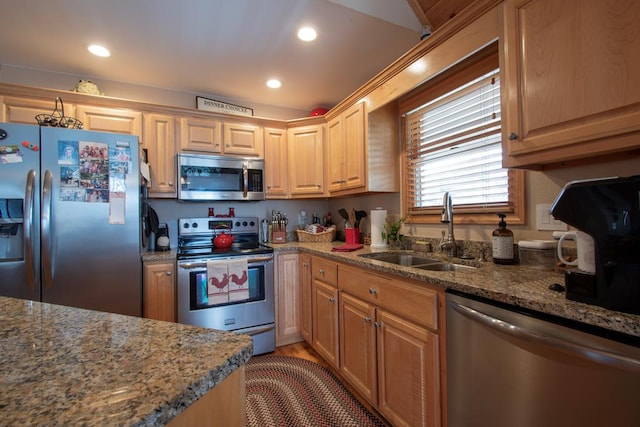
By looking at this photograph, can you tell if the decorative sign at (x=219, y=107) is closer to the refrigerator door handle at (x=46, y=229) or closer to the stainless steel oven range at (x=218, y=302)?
the stainless steel oven range at (x=218, y=302)

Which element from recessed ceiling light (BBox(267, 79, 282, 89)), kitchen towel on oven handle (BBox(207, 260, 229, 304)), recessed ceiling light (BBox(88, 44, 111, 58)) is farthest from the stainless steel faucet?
recessed ceiling light (BBox(88, 44, 111, 58))

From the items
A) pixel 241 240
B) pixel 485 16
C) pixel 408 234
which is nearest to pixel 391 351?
pixel 408 234

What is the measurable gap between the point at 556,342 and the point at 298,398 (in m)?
1.54

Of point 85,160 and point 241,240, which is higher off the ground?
point 85,160

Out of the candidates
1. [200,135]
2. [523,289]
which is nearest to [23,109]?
[200,135]

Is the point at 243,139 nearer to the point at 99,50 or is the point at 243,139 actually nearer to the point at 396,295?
the point at 99,50

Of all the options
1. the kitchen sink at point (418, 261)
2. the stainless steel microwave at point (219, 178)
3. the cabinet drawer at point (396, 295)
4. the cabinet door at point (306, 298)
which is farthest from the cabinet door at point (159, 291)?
the kitchen sink at point (418, 261)

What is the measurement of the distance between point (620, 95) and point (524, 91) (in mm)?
308

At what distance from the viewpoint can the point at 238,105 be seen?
3.10 m

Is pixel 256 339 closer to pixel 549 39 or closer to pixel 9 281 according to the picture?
pixel 9 281

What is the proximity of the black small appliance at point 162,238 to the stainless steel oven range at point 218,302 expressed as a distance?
122mm

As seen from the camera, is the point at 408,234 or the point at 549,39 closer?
the point at 549,39

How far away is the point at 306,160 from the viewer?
2.99 metres

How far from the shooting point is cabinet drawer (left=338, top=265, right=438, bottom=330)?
4.04 ft
